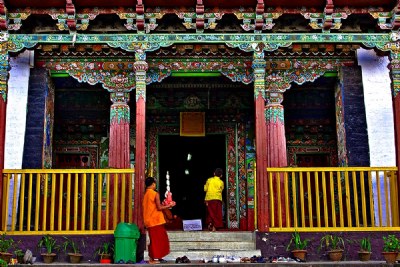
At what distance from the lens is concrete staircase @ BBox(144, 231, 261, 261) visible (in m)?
10.1

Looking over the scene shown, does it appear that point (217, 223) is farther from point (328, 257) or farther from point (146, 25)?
point (146, 25)

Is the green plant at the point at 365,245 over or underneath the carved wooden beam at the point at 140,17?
underneath

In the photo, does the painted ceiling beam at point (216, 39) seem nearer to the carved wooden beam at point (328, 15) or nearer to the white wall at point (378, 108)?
the carved wooden beam at point (328, 15)

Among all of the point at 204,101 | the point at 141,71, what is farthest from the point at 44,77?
the point at 204,101

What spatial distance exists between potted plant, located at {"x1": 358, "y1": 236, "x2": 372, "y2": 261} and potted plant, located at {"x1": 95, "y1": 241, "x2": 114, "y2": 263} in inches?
160

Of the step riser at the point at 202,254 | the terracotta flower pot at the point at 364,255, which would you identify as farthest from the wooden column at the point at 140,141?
the terracotta flower pot at the point at 364,255

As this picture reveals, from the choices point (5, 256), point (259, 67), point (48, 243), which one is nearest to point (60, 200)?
point (48, 243)

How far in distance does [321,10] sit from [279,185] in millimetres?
3324

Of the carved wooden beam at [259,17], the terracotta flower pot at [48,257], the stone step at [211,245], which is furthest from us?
the carved wooden beam at [259,17]

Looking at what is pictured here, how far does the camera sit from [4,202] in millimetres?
10445

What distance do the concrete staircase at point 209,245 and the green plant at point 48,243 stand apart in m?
1.49

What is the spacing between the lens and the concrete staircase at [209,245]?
10055 millimetres

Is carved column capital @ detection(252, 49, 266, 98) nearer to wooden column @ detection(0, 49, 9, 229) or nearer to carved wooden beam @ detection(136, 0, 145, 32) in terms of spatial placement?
carved wooden beam @ detection(136, 0, 145, 32)

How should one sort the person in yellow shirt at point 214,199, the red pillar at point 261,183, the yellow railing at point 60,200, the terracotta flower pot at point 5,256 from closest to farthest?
the terracotta flower pot at point 5,256 < the yellow railing at point 60,200 < the red pillar at point 261,183 < the person in yellow shirt at point 214,199
